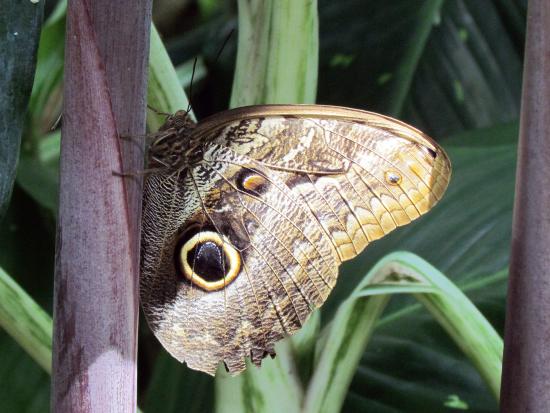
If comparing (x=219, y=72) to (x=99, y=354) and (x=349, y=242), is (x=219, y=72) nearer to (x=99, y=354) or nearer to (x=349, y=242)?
(x=349, y=242)

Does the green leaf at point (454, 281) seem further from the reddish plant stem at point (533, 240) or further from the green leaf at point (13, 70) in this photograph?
the green leaf at point (13, 70)

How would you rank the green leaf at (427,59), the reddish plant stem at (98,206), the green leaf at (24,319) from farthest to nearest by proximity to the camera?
the green leaf at (427,59)
the green leaf at (24,319)
the reddish plant stem at (98,206)

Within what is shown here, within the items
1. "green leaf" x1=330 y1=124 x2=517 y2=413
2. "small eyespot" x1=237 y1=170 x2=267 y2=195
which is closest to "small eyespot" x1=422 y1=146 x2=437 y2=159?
"small eyespot" x1=237 y1=170 x2=267 y2=195

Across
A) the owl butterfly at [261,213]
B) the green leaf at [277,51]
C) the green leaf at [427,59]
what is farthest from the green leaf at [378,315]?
the green leaf at [427,59]

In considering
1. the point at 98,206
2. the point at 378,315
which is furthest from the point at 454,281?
the point at 98,206

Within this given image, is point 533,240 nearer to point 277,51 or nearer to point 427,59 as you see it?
point 277,51

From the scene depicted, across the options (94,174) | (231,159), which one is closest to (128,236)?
(94,174)
